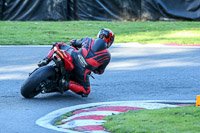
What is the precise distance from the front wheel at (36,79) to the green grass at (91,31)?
7389 millimetres

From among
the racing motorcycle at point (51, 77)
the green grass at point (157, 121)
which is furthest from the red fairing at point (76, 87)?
the green grass at point (157, 121)

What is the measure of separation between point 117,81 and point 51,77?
6.97 feet

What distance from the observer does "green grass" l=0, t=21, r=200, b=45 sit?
15.9 m

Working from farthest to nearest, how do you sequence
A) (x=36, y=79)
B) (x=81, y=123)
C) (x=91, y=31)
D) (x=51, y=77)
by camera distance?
(x=91, y=31)
(x=51, y=77)
(x=36, y=79)
(x=81, y=123)

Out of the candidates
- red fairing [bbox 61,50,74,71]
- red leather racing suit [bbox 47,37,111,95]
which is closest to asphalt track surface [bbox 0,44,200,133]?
red leather racing suit [bbox 47,37,111,95]

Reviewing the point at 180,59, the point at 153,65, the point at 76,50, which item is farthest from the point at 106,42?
the point at 180,59

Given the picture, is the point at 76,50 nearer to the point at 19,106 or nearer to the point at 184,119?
the point at 19,106

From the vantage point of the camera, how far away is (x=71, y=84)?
7.94m

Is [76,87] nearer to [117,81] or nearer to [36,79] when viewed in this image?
[36,79]

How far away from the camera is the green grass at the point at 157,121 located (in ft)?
18.2

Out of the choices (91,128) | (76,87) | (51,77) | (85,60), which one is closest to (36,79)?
(51,77)

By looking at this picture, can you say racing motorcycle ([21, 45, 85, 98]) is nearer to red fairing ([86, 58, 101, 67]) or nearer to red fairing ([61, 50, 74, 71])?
red fairing ([61, 50, 74, 71])

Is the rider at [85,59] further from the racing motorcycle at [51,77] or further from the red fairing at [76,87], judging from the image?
the racing motorcycle at [51,77]

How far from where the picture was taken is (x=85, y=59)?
7918 millimetres
